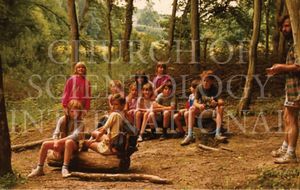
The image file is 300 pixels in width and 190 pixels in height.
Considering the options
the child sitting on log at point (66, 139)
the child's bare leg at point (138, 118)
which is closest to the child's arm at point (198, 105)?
the child's bare leg at point (138, 118)

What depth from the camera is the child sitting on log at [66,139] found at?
303 inches

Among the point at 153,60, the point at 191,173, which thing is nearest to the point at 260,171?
the point at 191,173

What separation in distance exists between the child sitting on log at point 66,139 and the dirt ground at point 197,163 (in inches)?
10.3

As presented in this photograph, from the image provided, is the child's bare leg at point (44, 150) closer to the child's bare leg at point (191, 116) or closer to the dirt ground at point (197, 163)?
the dirt ground at point (197, 163)

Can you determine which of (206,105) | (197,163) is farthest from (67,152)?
(206,105)

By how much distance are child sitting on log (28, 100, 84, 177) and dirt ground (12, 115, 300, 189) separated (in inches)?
10.3

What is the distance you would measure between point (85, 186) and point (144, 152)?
8.47 feet

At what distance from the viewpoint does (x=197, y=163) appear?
816 cm

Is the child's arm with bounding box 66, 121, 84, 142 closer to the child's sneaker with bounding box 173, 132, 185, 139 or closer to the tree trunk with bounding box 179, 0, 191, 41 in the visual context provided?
the child's sneaker with bounding box 173, 132, 185, 139

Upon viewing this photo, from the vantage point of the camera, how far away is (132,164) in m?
8.55

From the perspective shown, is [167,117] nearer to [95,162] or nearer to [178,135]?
[178,135]

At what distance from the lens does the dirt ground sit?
6977 millimetres

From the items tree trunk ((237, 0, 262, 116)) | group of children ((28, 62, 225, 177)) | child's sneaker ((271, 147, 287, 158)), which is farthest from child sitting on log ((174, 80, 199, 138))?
child's sneaker ((271, 147, 287, 158))

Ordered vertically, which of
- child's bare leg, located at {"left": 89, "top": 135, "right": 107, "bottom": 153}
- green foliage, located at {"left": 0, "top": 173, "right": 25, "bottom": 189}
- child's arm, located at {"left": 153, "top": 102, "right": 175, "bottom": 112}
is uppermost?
child's arm, located at {"left": 153, "top": 102, "right": 175, "bottom": 112}
